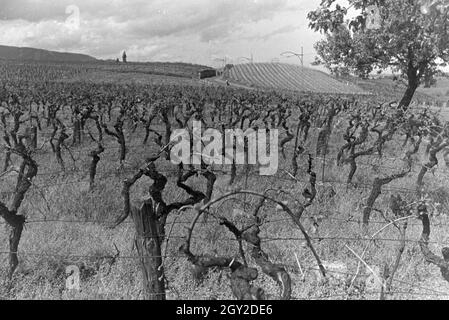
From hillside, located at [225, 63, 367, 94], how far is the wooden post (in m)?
43.8

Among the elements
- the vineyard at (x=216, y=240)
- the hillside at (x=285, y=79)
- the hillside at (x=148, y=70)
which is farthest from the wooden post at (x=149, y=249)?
the hillside at (x=148, y=70)

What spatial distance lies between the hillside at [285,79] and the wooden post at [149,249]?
144ft

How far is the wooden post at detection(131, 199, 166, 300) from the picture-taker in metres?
2.92

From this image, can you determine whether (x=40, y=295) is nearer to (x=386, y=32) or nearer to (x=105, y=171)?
(x=105, y=171)

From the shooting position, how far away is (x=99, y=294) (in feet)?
11.6

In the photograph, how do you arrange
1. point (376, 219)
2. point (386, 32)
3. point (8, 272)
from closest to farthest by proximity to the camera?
point (8, 272)
point (376, 219)
point (386, 32)

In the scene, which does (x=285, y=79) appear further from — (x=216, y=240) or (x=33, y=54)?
(x=33, y=54)

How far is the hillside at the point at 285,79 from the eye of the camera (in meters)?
49.2

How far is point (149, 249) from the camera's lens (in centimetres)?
298

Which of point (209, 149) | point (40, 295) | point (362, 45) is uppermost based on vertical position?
point (362, 45)

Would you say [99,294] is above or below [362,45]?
below

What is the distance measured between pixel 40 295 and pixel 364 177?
687cm

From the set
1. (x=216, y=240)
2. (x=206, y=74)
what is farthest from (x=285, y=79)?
(x=216, y=240)

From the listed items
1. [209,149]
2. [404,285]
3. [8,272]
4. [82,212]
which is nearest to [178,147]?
[209,149]
